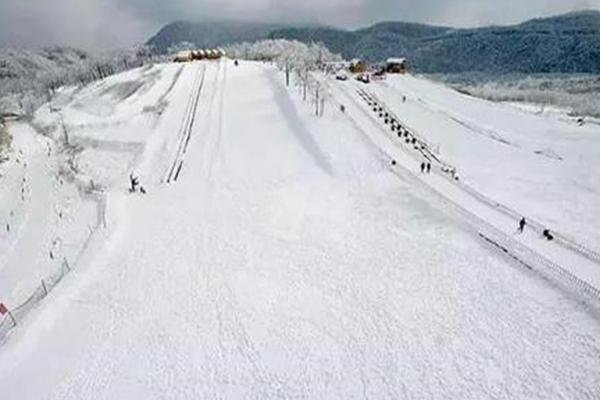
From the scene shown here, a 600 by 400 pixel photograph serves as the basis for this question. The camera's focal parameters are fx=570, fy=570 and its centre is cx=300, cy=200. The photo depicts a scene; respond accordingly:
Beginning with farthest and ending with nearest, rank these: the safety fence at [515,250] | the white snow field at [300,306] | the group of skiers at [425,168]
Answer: the group of skiers at [425,168]
the safety fence at [515,250]
the white snow field at [300,306]

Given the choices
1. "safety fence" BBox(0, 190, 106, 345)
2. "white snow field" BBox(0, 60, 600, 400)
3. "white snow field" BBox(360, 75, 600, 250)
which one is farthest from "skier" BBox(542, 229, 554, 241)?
"safety fence" BBox(0, 190, 106, 345)

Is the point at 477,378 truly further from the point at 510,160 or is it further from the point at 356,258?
the point at 510,160

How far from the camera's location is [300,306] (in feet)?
95.8

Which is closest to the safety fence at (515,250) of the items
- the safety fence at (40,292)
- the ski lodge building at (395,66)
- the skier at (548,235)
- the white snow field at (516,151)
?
the skier at (548,235)

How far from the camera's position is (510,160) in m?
61.2

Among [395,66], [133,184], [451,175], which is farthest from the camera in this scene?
[395,66]

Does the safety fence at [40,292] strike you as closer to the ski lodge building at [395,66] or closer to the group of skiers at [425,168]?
the group of skiers at [425,168]

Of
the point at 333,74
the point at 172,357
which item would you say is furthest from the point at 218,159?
the point at 333,74

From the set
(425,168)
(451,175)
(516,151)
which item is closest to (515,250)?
(451,175)

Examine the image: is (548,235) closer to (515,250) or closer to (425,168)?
(515,250)

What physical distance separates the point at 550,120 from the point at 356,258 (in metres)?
73.5

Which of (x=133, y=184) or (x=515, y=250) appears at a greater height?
(x=515, y=250)

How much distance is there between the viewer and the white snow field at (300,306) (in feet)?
77.8

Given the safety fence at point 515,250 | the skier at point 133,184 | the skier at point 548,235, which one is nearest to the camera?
the safety fence at point 515,250
